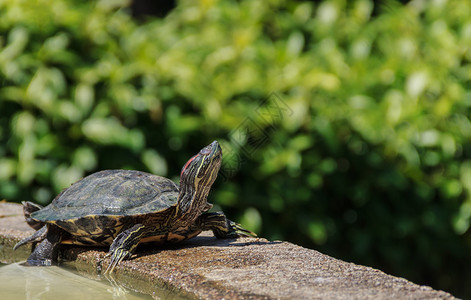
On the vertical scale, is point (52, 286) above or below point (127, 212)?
below

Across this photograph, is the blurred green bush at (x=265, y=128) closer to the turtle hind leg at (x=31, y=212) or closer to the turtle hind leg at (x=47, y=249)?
the turtle hind leg at (x=31, y=212)

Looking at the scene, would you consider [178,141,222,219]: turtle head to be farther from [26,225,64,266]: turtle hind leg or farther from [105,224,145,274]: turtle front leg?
[26,225,64,266]: turtle hind leg

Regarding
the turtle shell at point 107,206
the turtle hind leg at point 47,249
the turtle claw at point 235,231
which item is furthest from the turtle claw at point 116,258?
the turtle claw at point 235,231

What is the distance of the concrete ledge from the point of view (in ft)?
6.91

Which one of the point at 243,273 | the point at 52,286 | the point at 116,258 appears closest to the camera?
the point at 243,273

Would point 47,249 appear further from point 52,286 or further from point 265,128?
point 265,128

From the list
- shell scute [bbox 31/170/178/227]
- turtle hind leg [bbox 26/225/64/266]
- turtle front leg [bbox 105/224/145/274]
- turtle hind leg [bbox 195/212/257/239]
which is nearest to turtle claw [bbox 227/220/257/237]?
turtle hind leg [bbox 195/212/257/239]

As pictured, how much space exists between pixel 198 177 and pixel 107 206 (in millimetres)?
421

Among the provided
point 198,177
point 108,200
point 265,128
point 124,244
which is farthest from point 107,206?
point 265,128

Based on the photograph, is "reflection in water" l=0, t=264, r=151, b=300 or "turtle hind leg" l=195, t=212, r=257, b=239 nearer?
"reflection in water" l=0, t=264, r=151, b=300

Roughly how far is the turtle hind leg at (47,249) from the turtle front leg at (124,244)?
0.37 meters

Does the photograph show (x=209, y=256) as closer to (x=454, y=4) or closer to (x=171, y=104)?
(x=171, y=104)

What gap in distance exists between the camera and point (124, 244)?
2691 millimetres

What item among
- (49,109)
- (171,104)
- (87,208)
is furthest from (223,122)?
(87,208)
